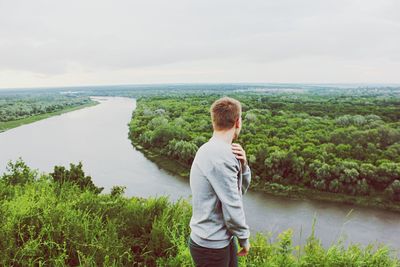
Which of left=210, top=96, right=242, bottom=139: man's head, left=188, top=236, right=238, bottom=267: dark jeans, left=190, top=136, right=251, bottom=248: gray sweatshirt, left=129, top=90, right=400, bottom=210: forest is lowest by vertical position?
left=129, top=90, right=400, bottom=210: forest

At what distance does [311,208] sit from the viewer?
708 inches

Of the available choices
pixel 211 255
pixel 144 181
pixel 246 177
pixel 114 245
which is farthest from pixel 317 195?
pixel 211 255

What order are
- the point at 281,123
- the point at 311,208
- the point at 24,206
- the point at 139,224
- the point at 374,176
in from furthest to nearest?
the point at 281,123 → the point at 374,176 → the point at 311,208 → the point at 139,224 → the point at 24,206

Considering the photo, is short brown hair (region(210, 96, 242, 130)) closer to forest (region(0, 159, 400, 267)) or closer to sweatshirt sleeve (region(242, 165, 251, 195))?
sweatshirt sleeve (region(242, 165, 251, 195))

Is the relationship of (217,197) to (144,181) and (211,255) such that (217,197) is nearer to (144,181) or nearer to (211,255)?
(211,255)

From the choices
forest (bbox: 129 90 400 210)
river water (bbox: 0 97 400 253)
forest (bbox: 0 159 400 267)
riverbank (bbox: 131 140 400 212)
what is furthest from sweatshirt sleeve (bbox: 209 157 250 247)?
forest (bbox: 129 90 400 210)

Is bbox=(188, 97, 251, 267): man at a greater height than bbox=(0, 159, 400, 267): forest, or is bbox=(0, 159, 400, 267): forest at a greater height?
bbox=(188, 97, 251, 267): man

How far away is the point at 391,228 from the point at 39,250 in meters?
16.6

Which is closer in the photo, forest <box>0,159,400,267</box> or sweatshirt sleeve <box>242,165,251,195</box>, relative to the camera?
sweatshirt sleeve <box>242,165,251,195</box>

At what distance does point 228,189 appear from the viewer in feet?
6.91

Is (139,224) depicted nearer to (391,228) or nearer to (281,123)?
(391,228)

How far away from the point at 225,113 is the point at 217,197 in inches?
20.7

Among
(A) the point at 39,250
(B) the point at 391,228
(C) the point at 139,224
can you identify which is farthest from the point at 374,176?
(A) the point at 39,250

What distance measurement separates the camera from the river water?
50.4 feet
